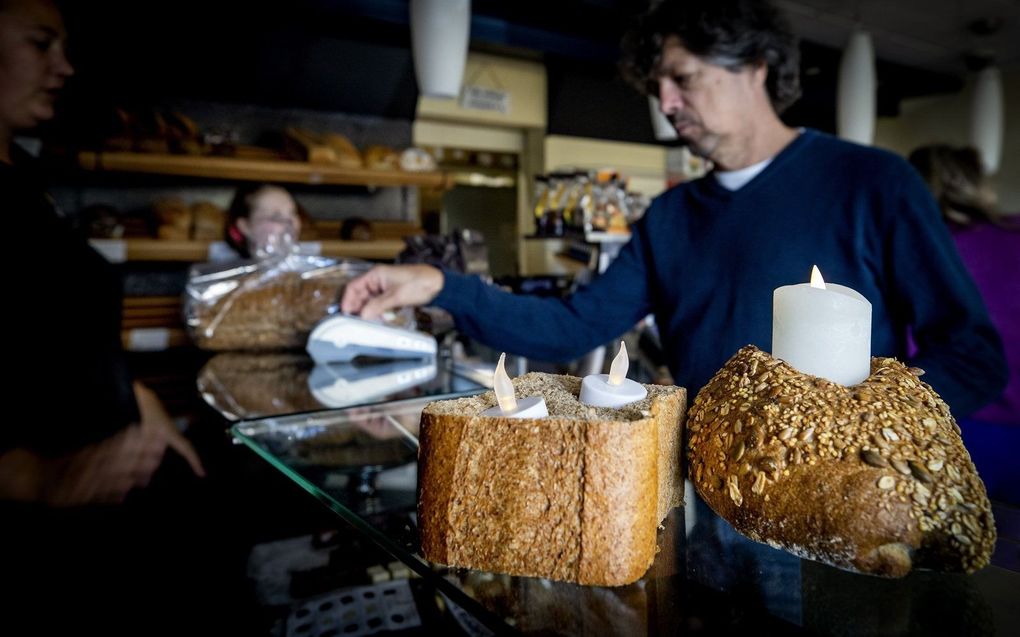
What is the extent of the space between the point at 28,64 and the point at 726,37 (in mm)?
1309

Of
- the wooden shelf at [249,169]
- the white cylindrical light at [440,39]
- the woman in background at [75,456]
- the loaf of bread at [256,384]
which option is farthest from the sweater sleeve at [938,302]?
the wooden shelf at [249,169]

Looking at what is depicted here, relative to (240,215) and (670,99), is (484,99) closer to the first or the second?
(240,215)

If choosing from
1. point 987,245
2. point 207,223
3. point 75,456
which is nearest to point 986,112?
point 987,245

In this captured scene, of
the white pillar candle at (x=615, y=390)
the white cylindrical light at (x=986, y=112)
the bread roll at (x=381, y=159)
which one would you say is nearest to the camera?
the white pillar candle at (x=615, y=390)

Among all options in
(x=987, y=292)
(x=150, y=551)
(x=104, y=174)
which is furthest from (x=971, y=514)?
(x=104, y=174)

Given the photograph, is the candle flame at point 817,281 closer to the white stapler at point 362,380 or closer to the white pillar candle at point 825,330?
the white pillar candle at point 825,330

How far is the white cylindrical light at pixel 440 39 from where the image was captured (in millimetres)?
1908

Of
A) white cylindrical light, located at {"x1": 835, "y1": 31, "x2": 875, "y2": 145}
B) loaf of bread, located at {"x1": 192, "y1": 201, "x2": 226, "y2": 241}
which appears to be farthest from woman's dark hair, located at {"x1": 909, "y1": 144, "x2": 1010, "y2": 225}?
loaf of bread, located at {"x1": 192, "y1": 201, "x2": 226, "y2": 241}

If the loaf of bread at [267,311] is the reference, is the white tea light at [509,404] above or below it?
above

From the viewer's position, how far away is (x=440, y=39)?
1.93 metres

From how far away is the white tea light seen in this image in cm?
52

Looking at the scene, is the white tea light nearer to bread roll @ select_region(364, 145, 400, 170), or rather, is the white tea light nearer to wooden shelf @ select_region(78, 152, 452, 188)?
wooden shelf @ select_region(78, 152, 452, 188)

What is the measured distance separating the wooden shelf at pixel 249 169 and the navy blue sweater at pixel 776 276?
2.10m

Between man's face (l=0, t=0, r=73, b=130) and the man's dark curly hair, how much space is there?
Answer: 1.18 m
